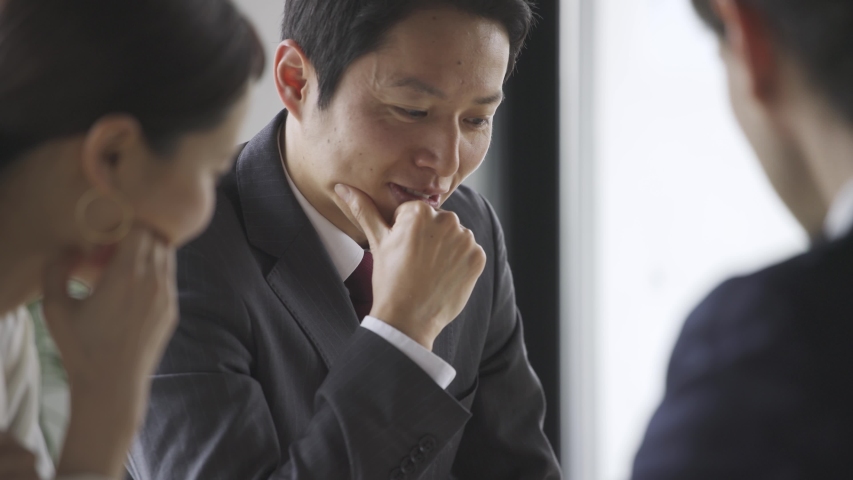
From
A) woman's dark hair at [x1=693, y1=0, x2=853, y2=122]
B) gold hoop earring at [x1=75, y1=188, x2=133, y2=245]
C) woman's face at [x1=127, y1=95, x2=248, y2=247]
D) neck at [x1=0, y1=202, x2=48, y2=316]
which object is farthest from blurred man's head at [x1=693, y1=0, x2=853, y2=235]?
neck at [x1=0, y1=202, x2=48, y2=316]

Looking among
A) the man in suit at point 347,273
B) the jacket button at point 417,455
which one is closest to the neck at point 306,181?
the man in suit at point 347,273

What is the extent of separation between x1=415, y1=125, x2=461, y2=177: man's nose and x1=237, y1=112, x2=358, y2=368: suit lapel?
24cm

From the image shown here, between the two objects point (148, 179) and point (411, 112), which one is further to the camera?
point (411, 112)

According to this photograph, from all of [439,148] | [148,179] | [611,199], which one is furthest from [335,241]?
[611,199]

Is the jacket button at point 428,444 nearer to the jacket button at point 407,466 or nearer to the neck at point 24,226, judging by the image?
the jacket button at point 407,466

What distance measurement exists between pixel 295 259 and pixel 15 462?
2.30 ft

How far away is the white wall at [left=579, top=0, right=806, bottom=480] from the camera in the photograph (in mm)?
2150

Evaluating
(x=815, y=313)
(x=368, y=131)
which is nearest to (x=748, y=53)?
(x=815, y=313)

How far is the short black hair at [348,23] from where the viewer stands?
1.44 metres

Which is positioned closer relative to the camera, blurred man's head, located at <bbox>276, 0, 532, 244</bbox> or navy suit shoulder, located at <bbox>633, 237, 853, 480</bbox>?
navy suit shoulder, located at <bbox>633, 237, 853, 480</bbox>

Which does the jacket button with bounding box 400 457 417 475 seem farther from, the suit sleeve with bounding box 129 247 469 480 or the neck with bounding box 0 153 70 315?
the neck with bounding box 0 153 70 315

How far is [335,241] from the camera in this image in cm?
159

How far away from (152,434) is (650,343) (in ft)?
5.16

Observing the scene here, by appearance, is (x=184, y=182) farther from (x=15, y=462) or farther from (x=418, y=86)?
(x=418, y=86)
